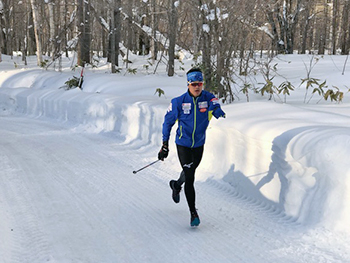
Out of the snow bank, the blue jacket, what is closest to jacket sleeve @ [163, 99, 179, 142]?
the blue jacket

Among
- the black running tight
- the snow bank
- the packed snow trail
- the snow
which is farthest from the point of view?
the black running tight

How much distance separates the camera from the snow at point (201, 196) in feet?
12.4

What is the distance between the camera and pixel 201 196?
550 centimetres

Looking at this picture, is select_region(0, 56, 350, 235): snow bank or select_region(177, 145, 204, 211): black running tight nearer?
select_region(0, 56, 350, 235): snow bank

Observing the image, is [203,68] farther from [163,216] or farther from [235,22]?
[163,216]

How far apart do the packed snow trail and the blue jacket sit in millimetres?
1018

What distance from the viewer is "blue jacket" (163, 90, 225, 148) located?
422cm

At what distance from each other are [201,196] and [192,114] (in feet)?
5.58

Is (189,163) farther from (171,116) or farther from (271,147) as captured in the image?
(271,147)

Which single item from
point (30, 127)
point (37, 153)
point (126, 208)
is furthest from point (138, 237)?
point (30, 127)

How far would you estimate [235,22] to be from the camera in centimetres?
938

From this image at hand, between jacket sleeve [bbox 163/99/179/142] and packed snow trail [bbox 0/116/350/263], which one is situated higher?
jacket sleeve [bbox 163/99/179/142]

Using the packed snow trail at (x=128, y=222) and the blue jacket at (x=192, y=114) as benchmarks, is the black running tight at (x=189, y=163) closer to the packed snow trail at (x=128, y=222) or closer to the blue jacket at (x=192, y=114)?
the blue jacket at (x=192, y=114)

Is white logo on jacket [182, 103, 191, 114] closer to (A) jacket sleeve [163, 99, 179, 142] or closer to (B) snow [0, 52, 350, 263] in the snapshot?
(A) jacket sleeve [163, 99, 179, 142]
